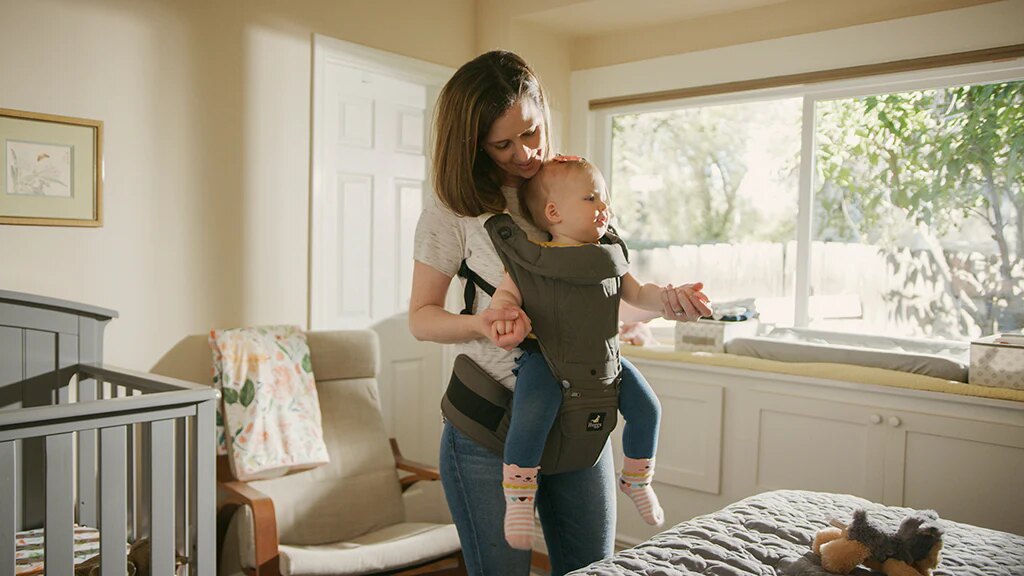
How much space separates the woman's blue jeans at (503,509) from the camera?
4.45ft

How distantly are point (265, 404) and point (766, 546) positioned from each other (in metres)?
1.77

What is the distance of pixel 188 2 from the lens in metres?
2.75

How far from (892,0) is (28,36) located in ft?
9.49

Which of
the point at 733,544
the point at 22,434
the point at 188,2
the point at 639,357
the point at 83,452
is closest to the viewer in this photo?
the point at 733,544

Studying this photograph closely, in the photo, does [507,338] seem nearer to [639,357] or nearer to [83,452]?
[83,452]

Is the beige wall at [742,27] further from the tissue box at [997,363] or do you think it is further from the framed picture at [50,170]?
the framed picture at [50,170]

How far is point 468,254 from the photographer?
55.4 inches

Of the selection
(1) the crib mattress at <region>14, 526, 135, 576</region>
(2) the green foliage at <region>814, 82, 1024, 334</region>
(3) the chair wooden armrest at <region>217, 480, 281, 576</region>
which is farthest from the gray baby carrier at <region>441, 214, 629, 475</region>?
(2) the green foliage at <region>814, 82, 1024, 334</region>

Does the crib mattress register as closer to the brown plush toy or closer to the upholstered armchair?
the upholstered armchair

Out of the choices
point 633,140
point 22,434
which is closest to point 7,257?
point 22,434

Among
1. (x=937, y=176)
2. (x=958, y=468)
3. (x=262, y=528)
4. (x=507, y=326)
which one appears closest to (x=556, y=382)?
(x=507, y=326)

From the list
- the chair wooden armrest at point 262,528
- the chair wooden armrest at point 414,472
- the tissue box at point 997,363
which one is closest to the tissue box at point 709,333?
the tissue box at point 997,363

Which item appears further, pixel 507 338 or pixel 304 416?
→ pixel 304 416

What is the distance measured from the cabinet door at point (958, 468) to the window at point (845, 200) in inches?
20.5
